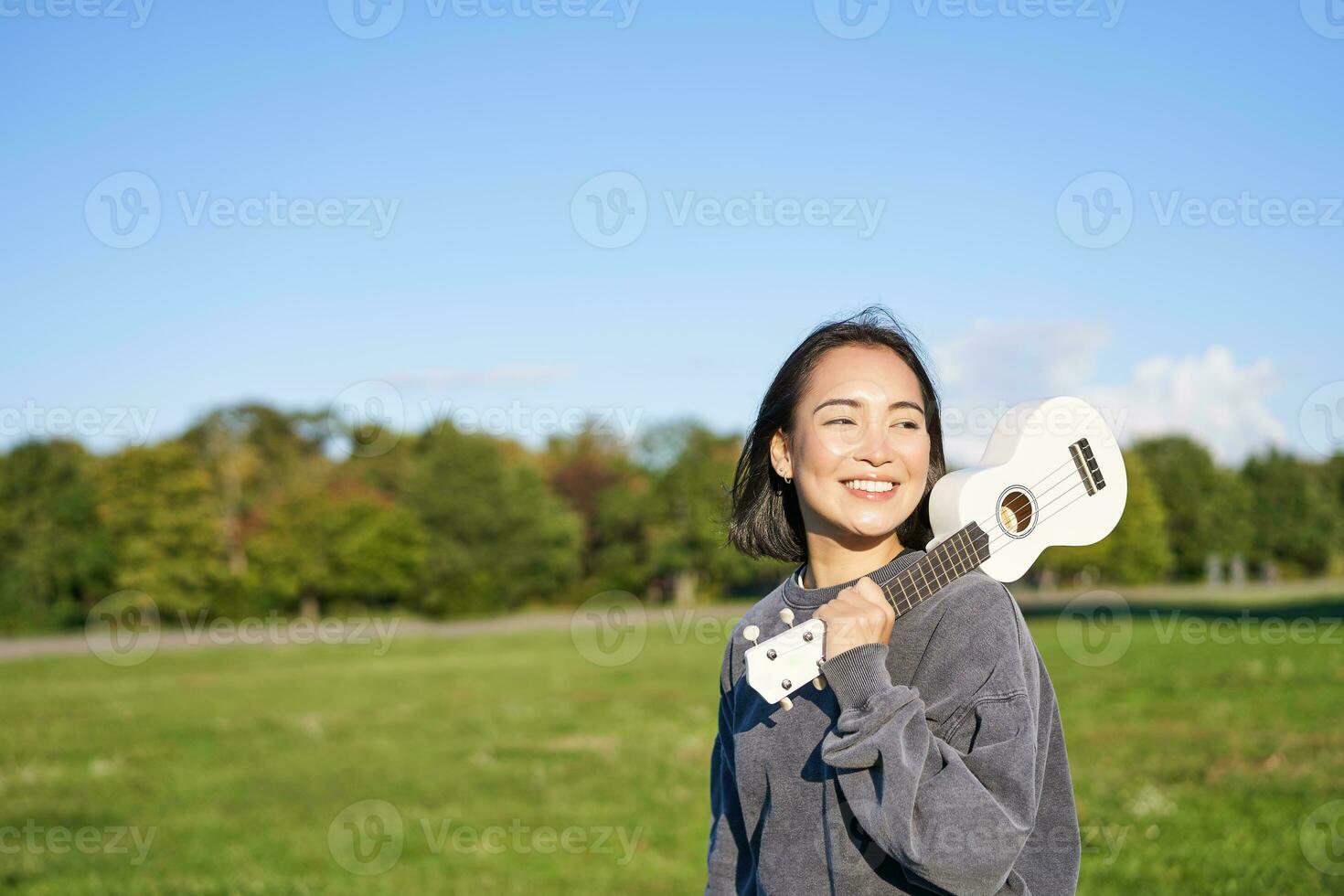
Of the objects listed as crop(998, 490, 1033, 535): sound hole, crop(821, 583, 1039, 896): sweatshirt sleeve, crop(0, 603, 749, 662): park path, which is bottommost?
crop(0, 603, 749, 662): park path

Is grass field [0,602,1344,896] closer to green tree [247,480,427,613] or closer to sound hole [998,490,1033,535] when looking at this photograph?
sound hole [998,490,1033,535]

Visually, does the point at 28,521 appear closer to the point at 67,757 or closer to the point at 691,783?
the point at 67,757

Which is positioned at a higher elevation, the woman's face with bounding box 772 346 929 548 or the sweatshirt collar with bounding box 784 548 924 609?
the woman's face with bounding box 772 346 929 548

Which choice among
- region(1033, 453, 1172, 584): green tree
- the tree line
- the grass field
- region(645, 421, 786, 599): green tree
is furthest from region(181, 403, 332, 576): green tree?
region(1033, 453, 1172, 584): green tree

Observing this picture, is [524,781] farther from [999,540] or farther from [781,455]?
[999,540]

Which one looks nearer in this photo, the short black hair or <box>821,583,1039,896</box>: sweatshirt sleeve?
<box>821,583,1039,896</box>: sweatshirt sleeve

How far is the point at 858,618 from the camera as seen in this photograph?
2.32 meters

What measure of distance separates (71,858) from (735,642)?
9723mm

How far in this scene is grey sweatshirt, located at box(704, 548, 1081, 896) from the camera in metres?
2.16

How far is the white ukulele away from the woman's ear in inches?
17.4

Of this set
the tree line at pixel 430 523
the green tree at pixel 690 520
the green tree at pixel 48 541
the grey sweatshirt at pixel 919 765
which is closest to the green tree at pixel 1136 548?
the tree line at pixel 430 523

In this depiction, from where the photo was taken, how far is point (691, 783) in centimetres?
1245

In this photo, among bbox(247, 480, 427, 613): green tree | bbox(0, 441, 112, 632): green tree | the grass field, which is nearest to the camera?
the grass field

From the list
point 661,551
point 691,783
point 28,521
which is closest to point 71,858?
point 691,783
